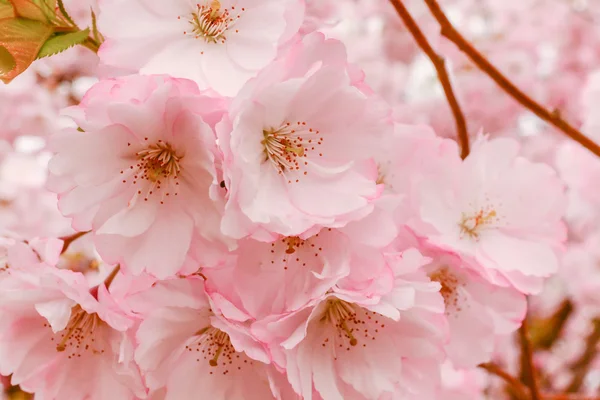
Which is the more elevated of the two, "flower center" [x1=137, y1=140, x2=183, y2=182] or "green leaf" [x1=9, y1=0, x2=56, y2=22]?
"green leaf" [x1=9, y1=0, x2=56, y2=22]

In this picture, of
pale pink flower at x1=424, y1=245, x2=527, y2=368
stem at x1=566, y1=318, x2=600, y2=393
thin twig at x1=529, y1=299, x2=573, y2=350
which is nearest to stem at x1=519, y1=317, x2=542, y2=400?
pale pink flower at x1=424, y1=245, x2=527, y2=368

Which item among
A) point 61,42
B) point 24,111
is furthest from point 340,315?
point 24,111

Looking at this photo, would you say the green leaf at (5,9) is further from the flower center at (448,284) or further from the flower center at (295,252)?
the flower center at (448,284)

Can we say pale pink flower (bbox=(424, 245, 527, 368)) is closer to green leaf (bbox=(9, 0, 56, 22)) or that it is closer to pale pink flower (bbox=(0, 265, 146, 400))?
pale pink flower (bbox=(0, 265, 146, 400))

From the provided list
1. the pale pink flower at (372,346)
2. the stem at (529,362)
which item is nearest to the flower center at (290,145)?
the pale pink flower at (372,346)

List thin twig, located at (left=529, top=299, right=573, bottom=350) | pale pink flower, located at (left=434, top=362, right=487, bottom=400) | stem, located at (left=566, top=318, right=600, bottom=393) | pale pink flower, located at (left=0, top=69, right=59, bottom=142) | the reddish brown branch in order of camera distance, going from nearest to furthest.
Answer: the reddish brown branch
pale pink flower, located at (left=434, top=362, right=487, bottom=400)
pale pink flower, located at (left=0, top=69, right=59, bottom=142)
stem, located at (left=566, top=318, right=600, bottom=393)
thin twig, located at (left=529, top=299, right=573, bottom=350)

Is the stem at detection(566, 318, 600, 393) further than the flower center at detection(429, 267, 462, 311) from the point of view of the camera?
Yes
